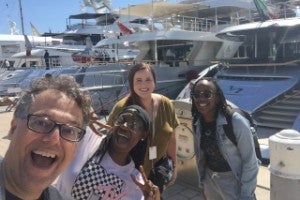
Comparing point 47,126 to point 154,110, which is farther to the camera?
point 154,110

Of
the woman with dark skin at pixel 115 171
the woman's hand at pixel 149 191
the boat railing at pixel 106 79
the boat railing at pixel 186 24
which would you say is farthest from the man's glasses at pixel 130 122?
the boat railing at pixel 186 24

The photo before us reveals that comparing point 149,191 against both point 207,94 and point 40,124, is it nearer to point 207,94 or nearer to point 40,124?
point 40,124

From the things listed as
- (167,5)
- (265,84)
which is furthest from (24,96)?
(167,5)

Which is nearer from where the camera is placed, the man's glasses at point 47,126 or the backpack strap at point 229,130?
the man's glasses at point 47,126

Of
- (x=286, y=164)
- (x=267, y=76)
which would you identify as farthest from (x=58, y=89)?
(x=267, y=76)

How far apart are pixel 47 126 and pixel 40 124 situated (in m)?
0.03

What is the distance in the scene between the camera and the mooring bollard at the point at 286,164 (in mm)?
3012

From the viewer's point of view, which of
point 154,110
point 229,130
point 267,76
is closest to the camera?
point 229,130

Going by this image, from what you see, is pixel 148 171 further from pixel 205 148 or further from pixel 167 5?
pixel 167 5

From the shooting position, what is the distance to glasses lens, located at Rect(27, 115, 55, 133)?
A: 1412 mm

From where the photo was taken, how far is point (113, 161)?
227 cm

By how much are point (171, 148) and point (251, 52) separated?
1276cm

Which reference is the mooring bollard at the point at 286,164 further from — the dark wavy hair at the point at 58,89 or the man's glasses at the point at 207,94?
the dark wavy hair at the point at 58,89

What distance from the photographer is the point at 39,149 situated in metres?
1.38
